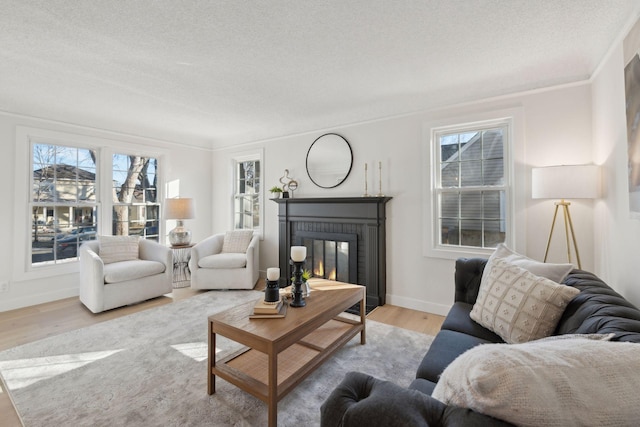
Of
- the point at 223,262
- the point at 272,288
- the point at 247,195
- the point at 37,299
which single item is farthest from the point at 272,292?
the point at 37,299

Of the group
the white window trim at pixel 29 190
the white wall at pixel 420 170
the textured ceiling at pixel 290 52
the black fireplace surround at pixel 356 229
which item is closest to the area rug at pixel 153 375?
the black fireplace surround at pixel 356 229

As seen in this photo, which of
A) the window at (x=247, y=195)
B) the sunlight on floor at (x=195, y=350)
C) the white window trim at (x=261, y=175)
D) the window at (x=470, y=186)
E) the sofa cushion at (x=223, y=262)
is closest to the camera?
the sunlight on floor at (x=195, y=350)

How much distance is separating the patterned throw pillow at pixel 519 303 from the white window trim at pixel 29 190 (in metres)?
4.76

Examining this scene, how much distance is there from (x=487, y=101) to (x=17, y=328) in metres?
5.26

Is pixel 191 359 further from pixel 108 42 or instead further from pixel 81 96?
pixel 81 96

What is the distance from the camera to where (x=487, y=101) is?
3.01 meters

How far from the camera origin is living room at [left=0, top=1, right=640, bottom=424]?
2182mm

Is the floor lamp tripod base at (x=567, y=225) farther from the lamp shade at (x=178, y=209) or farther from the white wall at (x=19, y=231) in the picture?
the white wall at (x=19, y=231)

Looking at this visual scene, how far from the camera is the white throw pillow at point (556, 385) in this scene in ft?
1.96

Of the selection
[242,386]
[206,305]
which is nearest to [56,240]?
[206,305]

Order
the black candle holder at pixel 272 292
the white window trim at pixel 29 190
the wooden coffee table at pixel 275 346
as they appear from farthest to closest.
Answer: the white window trim at pixel 29 190 < the black candle holder at pixel 272 292 < the wooden coffee table at pixel 275 346

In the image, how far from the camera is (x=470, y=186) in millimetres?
3180

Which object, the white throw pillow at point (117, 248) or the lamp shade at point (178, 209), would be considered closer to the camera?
the white throw pillow at point (117, 248)

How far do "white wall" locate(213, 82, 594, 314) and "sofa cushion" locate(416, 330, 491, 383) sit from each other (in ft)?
5.42
